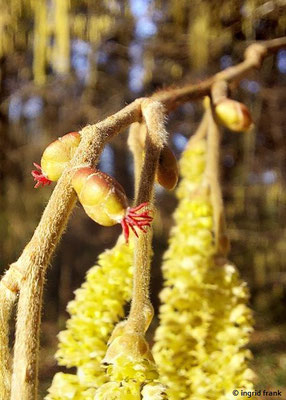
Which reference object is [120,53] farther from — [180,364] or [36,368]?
[36,368]

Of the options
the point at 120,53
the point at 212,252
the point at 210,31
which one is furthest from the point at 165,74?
the point at 212,252

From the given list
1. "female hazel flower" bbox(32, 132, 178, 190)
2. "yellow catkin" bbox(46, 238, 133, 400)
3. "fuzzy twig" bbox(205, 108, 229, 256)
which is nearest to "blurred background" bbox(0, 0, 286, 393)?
"fuzzy twig" bbox(205, 108, 229, 256)

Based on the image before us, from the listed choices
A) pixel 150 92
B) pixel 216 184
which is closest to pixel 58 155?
pixel 216 184

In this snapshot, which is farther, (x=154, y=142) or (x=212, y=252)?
(x=212, y=252)

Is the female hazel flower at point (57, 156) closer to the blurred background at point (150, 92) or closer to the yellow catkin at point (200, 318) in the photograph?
the yellow catkin at point (200, 318)

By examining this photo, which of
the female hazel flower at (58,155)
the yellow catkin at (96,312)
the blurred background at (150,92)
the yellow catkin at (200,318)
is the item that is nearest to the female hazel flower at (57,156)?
the female hazel flower at (58,155)
